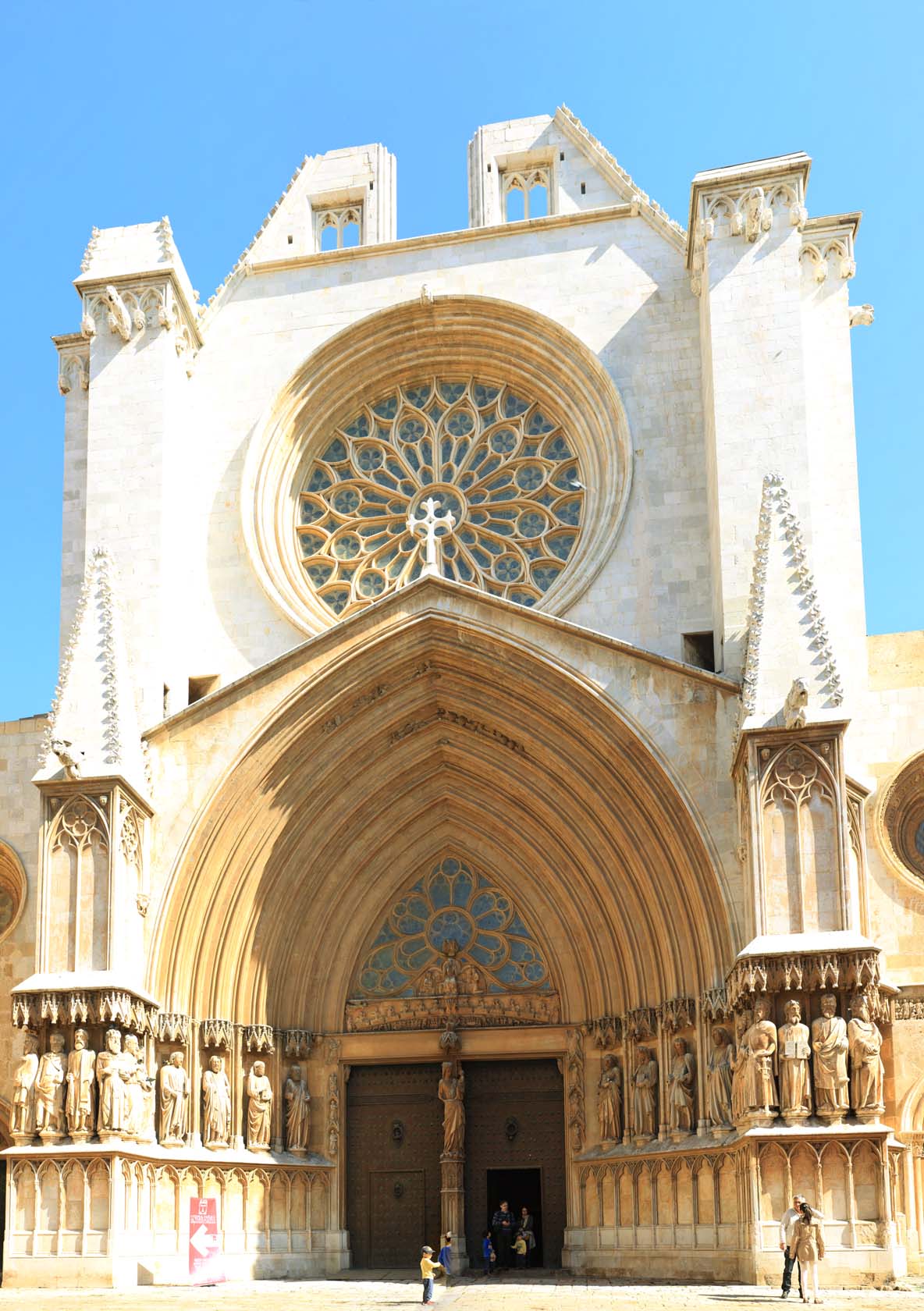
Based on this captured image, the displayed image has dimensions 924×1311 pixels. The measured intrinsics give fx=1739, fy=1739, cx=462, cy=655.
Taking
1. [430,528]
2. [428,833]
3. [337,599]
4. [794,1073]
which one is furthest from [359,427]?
[794,1073]

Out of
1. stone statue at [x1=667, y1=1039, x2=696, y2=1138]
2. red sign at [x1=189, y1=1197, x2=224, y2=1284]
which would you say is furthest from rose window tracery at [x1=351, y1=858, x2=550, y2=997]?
red sign at [x1=189, y1=1197, x2=224, y2=1284]

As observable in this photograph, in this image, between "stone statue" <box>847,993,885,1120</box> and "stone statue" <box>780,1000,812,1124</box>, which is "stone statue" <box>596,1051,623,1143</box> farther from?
"stone statue" <box>847,993,885,1120</box>

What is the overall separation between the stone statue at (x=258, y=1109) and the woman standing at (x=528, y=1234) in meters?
2.71

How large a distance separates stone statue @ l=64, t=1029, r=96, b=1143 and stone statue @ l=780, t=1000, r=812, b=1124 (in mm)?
6190

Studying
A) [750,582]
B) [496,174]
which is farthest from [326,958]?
[496,174]

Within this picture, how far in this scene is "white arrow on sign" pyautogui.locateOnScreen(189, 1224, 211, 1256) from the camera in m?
16.0

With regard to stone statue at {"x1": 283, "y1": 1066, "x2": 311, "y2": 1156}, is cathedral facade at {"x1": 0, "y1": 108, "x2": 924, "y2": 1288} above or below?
above

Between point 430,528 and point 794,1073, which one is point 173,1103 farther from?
point 430,528

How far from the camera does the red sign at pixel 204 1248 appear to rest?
1595 centimetres

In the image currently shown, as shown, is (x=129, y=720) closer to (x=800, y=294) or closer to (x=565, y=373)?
(x=565, y=373)

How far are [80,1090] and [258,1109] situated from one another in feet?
7.40

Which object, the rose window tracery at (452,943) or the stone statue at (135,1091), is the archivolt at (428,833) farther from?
the stone statue at (135,1091)

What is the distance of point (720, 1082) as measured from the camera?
15.8m

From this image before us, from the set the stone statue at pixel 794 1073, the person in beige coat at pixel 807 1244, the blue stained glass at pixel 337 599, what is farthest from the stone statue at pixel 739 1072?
the blue stained glass at pixel 337 599
